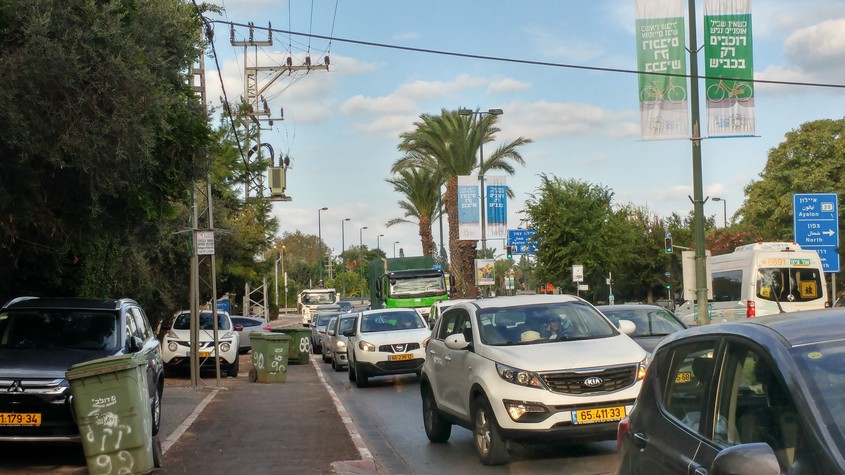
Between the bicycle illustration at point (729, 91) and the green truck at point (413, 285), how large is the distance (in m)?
17.7

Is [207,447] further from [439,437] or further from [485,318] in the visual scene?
[485,318]

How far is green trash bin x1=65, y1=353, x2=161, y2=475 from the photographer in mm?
9055

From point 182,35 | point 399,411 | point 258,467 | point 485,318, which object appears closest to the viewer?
point 258,467

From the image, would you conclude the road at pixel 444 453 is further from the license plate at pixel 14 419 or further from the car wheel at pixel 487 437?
the license plate at pixel 14 419

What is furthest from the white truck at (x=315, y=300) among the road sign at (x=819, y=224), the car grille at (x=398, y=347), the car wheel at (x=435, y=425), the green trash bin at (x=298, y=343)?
the car wheel at (x=435, y=425)

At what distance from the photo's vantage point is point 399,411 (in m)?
16.6

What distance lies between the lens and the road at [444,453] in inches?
397

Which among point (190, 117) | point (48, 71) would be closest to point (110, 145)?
point (48, 71)

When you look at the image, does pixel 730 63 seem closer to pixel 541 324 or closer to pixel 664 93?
pixel 664 93

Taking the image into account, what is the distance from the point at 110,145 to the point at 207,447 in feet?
12.3

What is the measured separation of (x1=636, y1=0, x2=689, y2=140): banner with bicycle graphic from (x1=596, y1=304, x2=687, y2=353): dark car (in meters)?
7.35

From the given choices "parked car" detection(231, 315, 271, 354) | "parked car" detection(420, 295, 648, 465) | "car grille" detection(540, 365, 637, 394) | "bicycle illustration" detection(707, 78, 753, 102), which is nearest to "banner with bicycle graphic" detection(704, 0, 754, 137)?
"bicycle illustration" detection(707, 78, 753, 102)

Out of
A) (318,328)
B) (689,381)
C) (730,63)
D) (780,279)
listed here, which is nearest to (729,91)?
(730,63)

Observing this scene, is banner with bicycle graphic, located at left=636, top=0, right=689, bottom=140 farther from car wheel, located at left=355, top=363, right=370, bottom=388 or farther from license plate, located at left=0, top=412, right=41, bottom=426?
license plate, located at left=0, top=412, right=41, bottom=426
